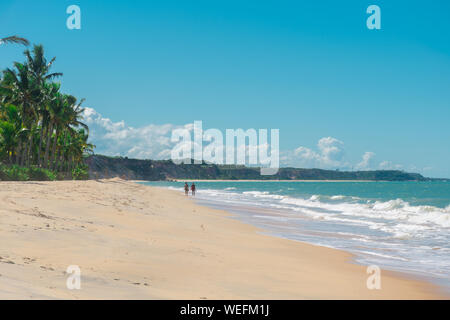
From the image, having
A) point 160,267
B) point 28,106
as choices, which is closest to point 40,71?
point 28,106

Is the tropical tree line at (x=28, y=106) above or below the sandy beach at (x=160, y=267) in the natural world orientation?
above

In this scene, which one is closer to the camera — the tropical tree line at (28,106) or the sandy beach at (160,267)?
the sandy beach at (160,267)

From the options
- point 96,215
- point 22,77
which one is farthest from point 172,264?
point 22,77

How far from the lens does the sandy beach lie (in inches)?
215

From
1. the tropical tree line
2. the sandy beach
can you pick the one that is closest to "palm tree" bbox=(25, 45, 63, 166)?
the tropical tree line

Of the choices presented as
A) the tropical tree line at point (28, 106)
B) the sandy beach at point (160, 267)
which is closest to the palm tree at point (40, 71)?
the tropical tree line at point (28, 106)

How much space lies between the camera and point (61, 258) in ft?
22.5

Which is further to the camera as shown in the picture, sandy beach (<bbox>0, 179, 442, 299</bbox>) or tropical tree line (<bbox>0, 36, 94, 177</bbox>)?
tropical tree line (<bbox>0, 36, 94, 177</bbox>)

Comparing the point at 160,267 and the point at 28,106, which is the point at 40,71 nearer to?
the point at 28,106

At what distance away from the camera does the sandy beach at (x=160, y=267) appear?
5453mm

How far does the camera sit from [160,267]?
714cm

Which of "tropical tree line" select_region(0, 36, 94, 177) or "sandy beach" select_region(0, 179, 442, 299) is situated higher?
"tropical tree line" select_region(0, 36, 94, 177)

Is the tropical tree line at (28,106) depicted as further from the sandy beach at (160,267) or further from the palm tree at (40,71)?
the sandy beach at (160,267)

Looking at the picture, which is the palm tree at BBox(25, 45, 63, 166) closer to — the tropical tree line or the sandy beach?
the tropical tree line
